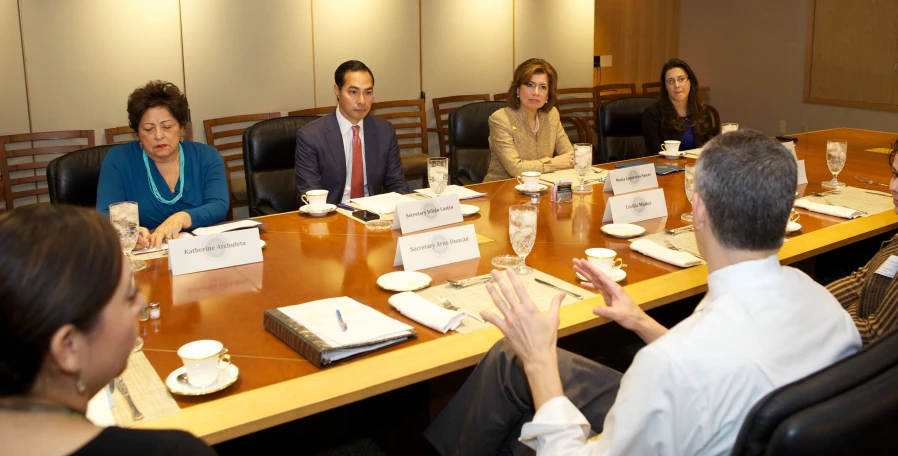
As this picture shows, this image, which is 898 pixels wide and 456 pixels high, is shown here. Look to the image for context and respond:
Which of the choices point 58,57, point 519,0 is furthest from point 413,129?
point 58,57

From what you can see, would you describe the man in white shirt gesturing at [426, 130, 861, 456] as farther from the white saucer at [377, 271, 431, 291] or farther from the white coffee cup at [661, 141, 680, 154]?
the white coffee cup at [661, 141, 680, 154]

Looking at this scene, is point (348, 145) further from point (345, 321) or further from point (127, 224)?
point (345, 321)

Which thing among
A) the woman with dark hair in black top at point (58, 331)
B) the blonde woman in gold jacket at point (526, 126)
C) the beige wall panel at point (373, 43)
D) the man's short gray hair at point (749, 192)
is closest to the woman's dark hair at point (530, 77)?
the blonde woman in gold jacket at point (526, 126)

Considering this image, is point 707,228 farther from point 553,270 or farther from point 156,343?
point 156,343

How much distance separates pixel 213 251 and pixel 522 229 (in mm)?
911

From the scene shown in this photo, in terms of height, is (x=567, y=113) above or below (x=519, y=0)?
below

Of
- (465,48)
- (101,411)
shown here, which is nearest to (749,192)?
(101,411)

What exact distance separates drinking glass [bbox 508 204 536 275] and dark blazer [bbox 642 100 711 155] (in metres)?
2.75

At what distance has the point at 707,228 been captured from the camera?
4.76 feet

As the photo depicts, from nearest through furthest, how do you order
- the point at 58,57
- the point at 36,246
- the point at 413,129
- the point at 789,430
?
1. the point at 36,246
2. the point at 789,430
3. the point at 58,57
4. the point at 413,129

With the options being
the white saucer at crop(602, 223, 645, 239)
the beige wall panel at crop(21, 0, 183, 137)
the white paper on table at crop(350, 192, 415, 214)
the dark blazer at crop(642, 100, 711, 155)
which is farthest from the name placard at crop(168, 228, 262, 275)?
the dark blazer at crop(642, 100, 711, 155)

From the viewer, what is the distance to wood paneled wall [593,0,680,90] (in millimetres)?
8703

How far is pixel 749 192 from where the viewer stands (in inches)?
54.6

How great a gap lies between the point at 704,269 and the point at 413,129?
4.04m
